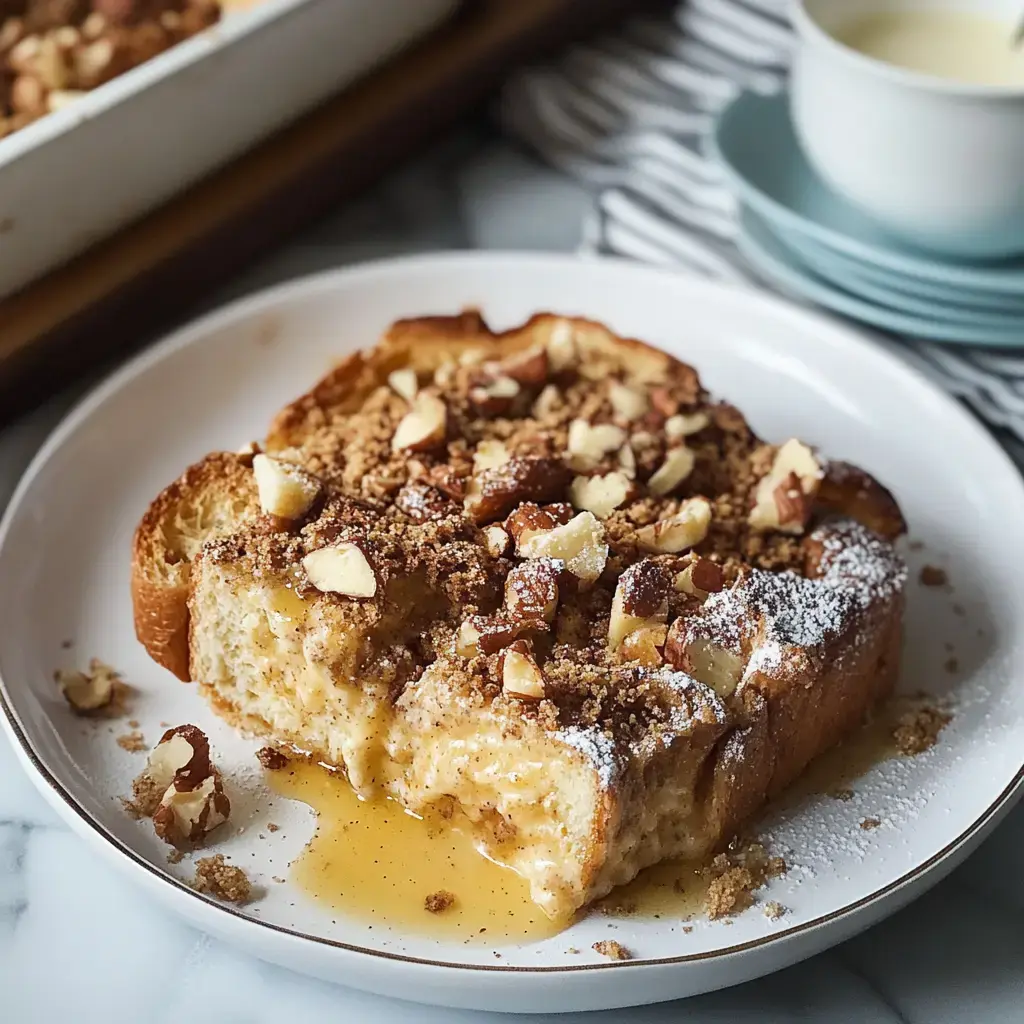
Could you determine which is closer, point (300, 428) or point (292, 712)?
point (292, 712)

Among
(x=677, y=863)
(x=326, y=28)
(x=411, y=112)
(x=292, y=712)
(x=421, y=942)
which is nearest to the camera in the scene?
(x=421, y=942)

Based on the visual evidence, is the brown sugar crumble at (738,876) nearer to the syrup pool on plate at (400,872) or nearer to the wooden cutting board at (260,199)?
the syrup pool on plate at (400,872)

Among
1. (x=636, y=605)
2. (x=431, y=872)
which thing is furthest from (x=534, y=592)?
(x=431, y=872)

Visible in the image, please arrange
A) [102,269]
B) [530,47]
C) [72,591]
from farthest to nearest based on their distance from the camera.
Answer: [530,47], [102,269], [72,591]

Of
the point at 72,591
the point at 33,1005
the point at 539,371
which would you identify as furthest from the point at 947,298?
the point at 33,1005

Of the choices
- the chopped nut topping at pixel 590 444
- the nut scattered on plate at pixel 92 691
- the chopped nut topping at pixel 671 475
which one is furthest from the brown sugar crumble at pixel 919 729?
the nut scattered on plate at pixel 92 691

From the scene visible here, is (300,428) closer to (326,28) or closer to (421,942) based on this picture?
(421,942)

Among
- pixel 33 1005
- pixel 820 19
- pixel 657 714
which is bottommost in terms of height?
pixel 33 1005
